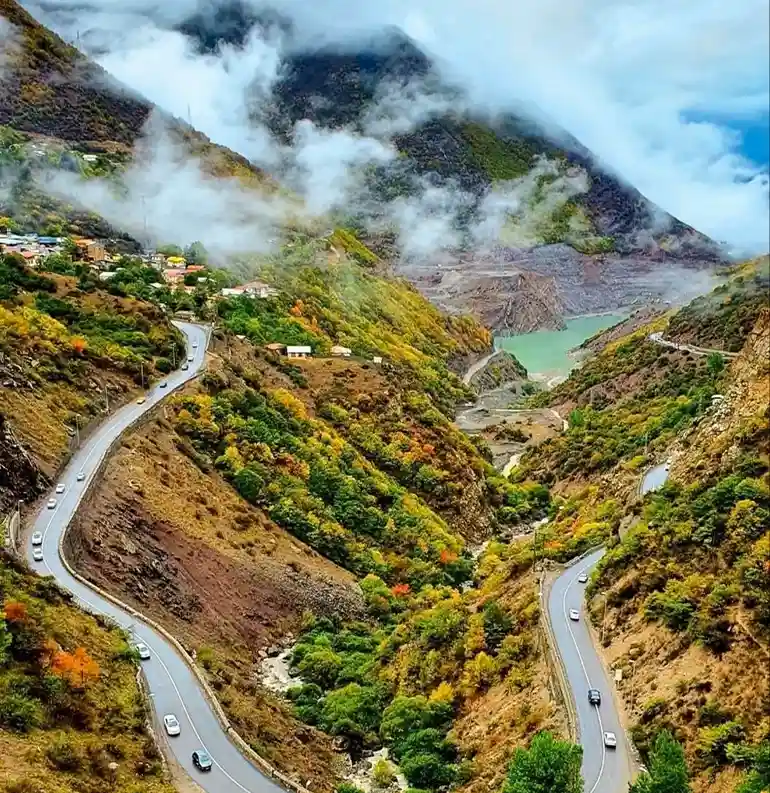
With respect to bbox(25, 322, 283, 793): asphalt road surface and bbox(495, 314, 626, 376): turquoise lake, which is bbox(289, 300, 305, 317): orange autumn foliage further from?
bbox(495, 314, 626, 376): turquoise lake

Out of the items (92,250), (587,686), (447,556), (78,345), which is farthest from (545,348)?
(587,686)

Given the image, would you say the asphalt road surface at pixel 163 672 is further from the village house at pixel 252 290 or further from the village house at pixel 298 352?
the village house at pixel 252 290

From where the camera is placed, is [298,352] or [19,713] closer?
[19,713]

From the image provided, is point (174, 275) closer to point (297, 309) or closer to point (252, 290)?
point (252, 290)

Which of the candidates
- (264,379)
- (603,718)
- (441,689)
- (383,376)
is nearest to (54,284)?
(264,379)

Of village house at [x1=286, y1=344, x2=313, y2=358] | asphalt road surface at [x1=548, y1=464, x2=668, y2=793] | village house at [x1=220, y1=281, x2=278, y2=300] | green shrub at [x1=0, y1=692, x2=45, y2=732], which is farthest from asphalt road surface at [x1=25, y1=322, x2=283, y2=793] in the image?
village house at [x1=220, y1=281, x2=278, y2=300]

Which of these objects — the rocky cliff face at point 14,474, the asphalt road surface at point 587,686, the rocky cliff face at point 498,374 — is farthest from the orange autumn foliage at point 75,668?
the rocky cliff face at point 498,374

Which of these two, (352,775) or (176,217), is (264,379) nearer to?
(352,775)
